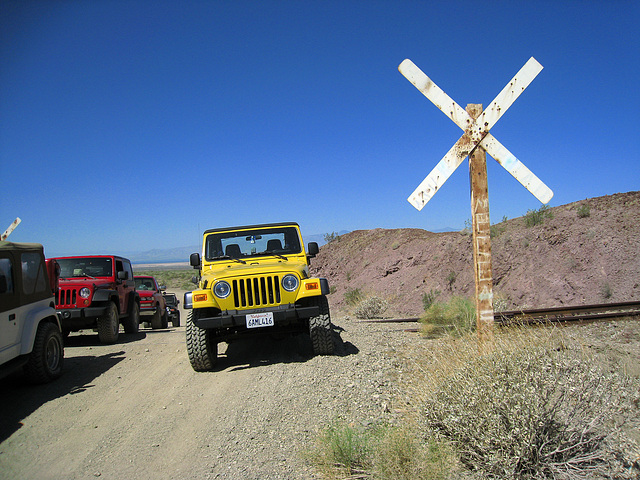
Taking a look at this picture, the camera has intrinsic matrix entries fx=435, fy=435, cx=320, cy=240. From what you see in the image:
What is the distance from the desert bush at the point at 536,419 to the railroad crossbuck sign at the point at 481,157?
1157 millimetres

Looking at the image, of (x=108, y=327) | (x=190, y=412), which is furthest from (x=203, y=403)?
(x=108, y=327)

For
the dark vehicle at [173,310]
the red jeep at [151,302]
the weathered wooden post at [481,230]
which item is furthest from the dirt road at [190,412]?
the dark vehicle at [173,310]

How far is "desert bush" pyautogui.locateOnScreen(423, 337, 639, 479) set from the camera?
303cm

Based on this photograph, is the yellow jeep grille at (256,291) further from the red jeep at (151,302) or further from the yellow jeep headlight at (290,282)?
the red jeep at (151,302)

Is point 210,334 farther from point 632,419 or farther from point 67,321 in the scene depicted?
point 632,419

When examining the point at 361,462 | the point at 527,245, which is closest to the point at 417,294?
the point at 527,245

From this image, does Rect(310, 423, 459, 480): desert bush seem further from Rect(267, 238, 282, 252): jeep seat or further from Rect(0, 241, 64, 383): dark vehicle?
Rect(267, 238, 282, 252): jeep seat

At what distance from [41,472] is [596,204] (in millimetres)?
21786

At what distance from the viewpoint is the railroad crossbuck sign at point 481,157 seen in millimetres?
4648

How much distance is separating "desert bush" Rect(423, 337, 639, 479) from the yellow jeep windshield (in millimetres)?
4920

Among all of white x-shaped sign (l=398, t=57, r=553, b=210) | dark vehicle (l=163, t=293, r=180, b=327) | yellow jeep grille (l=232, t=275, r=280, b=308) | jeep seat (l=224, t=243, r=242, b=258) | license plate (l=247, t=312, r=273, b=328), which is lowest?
dark vehicle (l=163, t=293, r=180, b=327)

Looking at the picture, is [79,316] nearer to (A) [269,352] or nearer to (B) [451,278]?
(A) [269,352]

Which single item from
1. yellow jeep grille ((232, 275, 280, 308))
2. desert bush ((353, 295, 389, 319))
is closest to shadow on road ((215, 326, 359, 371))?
yellow jeep grille ((232, 275, 280, 308))

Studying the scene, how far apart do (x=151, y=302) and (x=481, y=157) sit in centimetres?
1363
